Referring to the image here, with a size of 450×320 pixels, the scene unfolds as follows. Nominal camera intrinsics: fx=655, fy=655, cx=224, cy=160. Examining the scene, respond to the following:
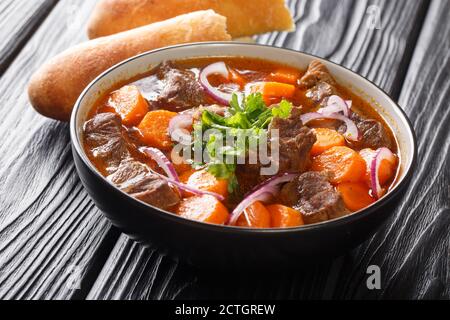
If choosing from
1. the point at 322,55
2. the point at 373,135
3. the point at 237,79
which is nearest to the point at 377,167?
the point at 373,135

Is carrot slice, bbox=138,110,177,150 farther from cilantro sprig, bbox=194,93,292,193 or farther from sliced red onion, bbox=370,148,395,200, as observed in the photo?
sliced red onion, bbox=370,148,395,200

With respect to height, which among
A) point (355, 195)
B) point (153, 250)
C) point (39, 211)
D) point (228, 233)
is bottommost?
point (39, 211)

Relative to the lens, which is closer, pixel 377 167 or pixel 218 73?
pixel 377 167

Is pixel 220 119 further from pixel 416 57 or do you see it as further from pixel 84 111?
pixel 416 57

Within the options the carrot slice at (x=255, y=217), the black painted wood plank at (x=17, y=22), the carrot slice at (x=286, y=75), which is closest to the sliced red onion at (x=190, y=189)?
the carrot slice at (x=255, y=217)

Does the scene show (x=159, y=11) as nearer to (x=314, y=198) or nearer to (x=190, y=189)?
(x=190, y=189)

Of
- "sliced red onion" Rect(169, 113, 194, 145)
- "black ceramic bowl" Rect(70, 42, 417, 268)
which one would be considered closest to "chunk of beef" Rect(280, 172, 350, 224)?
"black ceramic bowl" Rect(70, 42, 417, 268)
